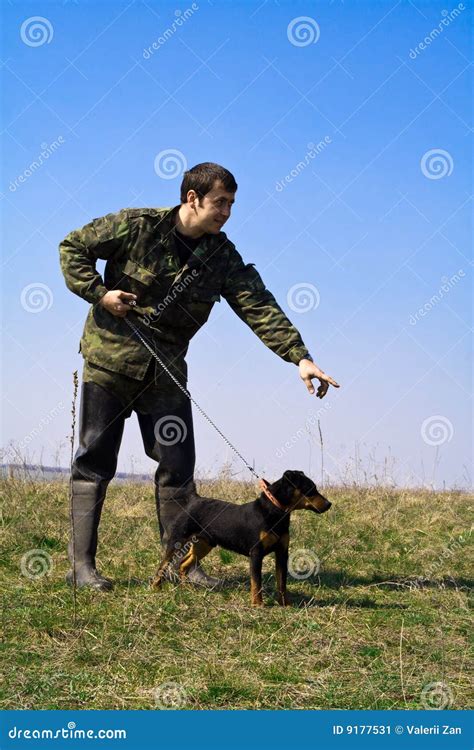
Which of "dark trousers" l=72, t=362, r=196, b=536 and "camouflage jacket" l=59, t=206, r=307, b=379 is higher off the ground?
"camouflage jacket" l=59, t=206, r=307, b=379

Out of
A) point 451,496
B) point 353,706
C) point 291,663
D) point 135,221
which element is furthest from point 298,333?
point 451,496

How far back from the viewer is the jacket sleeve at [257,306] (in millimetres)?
6219

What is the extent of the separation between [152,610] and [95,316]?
2073 mm

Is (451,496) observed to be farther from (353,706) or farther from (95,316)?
(353,706)

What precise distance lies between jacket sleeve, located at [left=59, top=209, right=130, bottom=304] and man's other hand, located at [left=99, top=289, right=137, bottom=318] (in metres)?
0.06

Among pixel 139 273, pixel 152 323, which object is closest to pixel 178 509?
pixel 152 323

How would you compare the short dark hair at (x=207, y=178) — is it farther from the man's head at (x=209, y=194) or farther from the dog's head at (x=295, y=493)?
the dog's head at (x=295, y=493)

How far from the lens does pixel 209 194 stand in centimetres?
595

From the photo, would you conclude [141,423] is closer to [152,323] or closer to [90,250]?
[152,323]

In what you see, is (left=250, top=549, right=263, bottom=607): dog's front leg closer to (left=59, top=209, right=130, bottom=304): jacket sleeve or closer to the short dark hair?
(left=59, top=209, right=130, bottom=304): jacket sleeve

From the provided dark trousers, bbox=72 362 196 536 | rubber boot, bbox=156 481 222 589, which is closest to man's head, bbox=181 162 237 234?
dark trousers, bbox=72 362 196 536

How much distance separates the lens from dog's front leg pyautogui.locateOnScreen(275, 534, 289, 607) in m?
5.90

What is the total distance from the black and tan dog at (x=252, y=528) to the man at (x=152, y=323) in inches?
7.0

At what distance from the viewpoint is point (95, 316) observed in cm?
623
